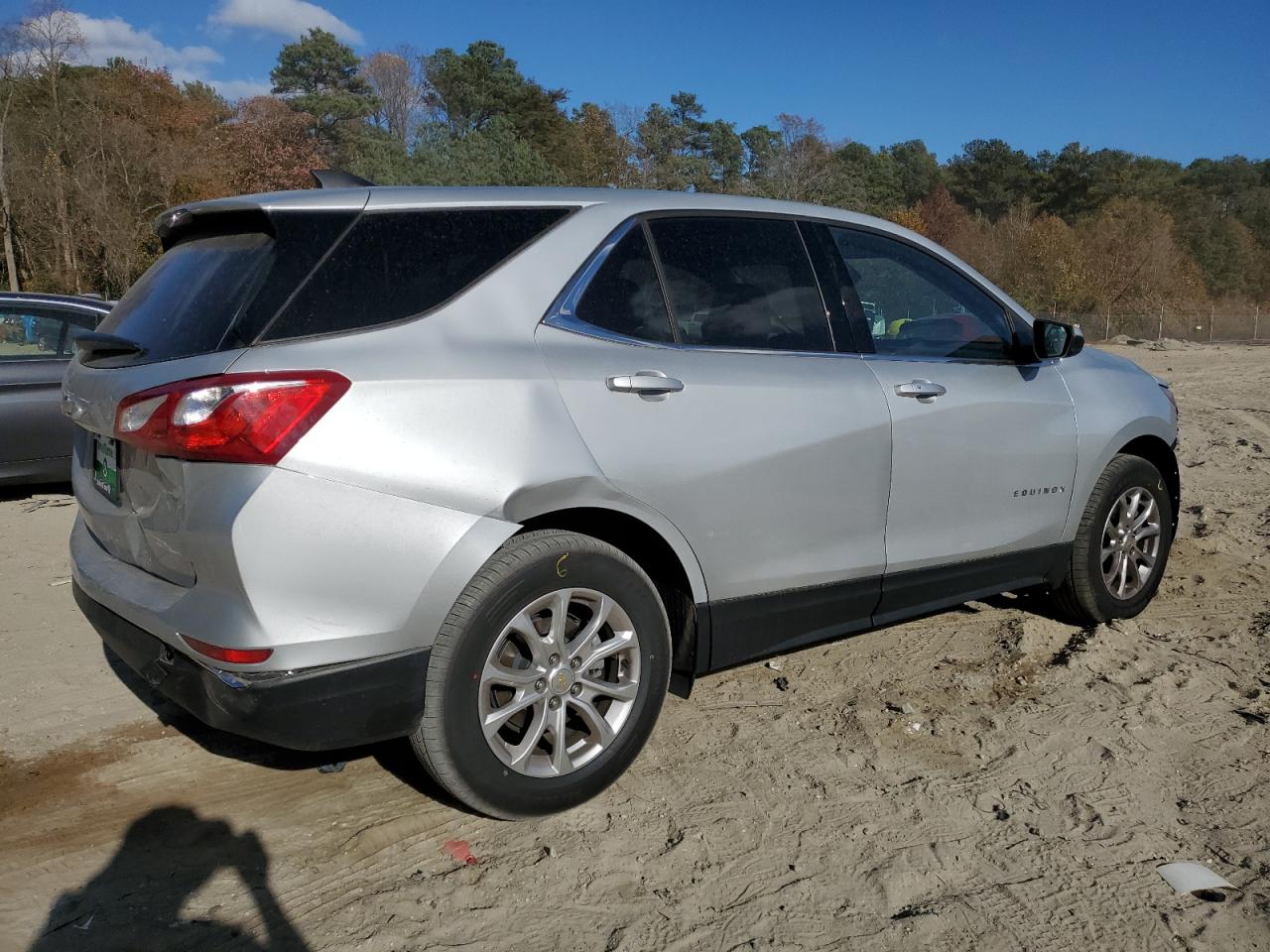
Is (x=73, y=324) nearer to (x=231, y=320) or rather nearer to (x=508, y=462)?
(x=231, y=320)

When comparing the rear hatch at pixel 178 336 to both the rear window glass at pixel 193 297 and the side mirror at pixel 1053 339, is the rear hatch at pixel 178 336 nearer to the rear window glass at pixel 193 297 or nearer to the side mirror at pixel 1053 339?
the rear window glass at pixel 193 297

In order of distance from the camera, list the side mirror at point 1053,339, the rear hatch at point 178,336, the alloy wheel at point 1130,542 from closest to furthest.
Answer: the rear hatch at point 178,336 < the side mirror at point 1053,339 < the alloy wheel at point 1130,542

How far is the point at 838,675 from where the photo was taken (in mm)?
4316

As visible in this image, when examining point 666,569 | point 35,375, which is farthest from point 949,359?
point 35,375

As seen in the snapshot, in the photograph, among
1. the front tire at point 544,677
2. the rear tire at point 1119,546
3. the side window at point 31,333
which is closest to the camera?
the front tire at point 544,677

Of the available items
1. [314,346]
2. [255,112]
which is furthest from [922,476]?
[255,112]

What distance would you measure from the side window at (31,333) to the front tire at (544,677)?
614cm

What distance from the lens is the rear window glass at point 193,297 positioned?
9.03ft

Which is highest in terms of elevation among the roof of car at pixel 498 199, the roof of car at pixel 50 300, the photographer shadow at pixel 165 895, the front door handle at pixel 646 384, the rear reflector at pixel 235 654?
the roof of car at pixel 498 199

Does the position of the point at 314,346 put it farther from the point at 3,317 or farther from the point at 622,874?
the point at 3,317

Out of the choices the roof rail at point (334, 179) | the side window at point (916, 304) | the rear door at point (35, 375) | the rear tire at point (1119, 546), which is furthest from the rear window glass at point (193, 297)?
the rear door at point (35, 375)

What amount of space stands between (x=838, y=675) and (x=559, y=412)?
6.56 feet

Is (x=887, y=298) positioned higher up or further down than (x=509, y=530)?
higher up

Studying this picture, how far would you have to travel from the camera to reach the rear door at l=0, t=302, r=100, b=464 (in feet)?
24.0
